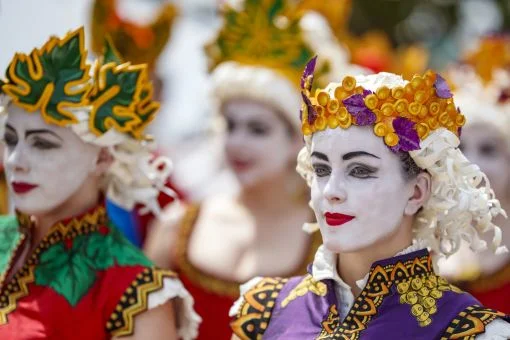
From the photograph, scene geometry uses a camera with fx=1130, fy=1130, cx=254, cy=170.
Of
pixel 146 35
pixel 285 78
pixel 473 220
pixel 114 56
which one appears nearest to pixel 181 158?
pixel 146 35

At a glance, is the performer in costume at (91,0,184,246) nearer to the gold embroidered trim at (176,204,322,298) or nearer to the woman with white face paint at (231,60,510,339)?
the gold embroidered trim at (176,204,322,298)

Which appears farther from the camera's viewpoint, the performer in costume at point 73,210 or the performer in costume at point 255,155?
the performer in costume at point 255,155

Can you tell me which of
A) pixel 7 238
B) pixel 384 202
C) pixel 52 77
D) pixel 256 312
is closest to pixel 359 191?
pixel 384 202

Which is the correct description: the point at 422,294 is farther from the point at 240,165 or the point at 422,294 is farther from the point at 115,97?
the point at 240,165

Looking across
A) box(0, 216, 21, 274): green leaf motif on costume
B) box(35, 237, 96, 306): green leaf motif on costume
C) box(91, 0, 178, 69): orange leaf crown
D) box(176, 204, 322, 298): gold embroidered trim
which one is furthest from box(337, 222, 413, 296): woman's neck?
box(91, 0, 178, 69): orange leaf crown

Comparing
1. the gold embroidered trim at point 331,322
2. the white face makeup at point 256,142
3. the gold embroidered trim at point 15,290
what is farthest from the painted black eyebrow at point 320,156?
the white face makeup at point 256,142

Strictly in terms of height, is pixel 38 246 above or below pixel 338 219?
below

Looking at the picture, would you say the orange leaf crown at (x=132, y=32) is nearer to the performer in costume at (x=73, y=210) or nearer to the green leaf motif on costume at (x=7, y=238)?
the green leaf motif on costume at (x=7, y=238)

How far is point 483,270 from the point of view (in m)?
5.84

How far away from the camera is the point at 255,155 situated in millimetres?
5684

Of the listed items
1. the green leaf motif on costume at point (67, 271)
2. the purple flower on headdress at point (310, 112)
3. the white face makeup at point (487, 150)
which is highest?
the white face makeup at point (487, 150)

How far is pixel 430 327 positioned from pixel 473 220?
1.76 feet

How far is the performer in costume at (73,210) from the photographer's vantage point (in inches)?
158

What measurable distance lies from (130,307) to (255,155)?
6.04ft
